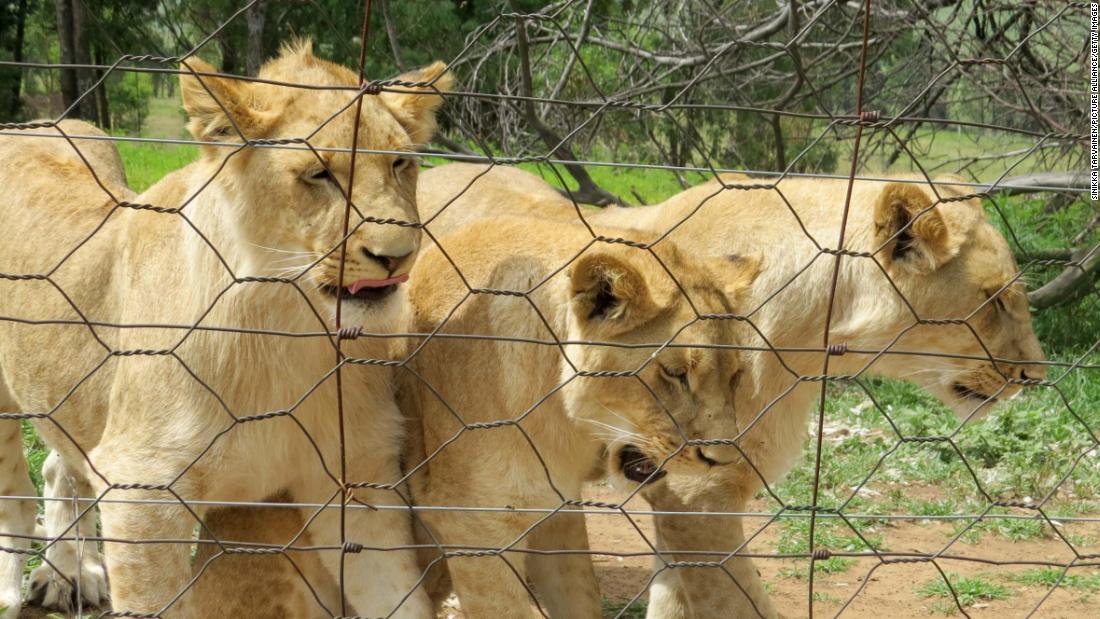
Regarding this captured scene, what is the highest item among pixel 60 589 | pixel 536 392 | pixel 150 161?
pixel 536 392

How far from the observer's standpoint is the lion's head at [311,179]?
8.90ft

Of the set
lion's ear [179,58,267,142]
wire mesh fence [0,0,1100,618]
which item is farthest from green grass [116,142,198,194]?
lion's ear [179,58,267,142]

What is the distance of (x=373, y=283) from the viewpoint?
2.75 metres

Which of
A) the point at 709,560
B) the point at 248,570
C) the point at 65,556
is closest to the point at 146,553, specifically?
the point at 248,570

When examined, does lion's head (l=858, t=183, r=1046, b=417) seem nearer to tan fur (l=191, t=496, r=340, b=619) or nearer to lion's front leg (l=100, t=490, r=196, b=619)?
tan fur (l=191, t=496, r=340, b=619)

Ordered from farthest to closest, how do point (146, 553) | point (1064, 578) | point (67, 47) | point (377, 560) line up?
point (67, 47) → point (1064, 578) → point (377, 560) → point (146, 553)

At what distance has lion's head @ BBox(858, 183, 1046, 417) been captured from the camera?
3615 mm

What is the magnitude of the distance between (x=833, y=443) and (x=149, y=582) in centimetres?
343

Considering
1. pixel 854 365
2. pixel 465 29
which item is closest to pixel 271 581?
pixel 854 365

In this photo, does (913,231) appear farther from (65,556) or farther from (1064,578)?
(65,556)

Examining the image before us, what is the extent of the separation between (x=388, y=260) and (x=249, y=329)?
0.33 m

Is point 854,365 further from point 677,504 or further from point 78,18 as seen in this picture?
point 78,18

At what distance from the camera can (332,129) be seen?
2766mm

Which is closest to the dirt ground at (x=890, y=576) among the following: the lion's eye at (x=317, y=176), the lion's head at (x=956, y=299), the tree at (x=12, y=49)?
the lion's head at (x=956, y=299)
